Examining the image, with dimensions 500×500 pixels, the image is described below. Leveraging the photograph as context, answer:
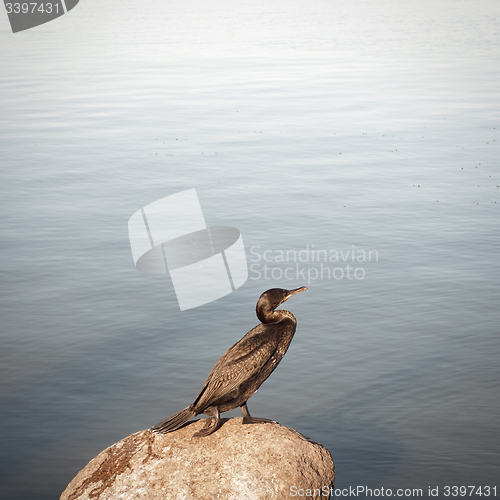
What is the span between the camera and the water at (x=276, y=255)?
14.8 m

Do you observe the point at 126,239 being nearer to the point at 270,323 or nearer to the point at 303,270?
the point at 303,270

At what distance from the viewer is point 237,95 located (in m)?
44.3

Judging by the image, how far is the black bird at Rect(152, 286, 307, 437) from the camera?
9492mm

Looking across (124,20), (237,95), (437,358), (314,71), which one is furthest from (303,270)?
(124,20)
